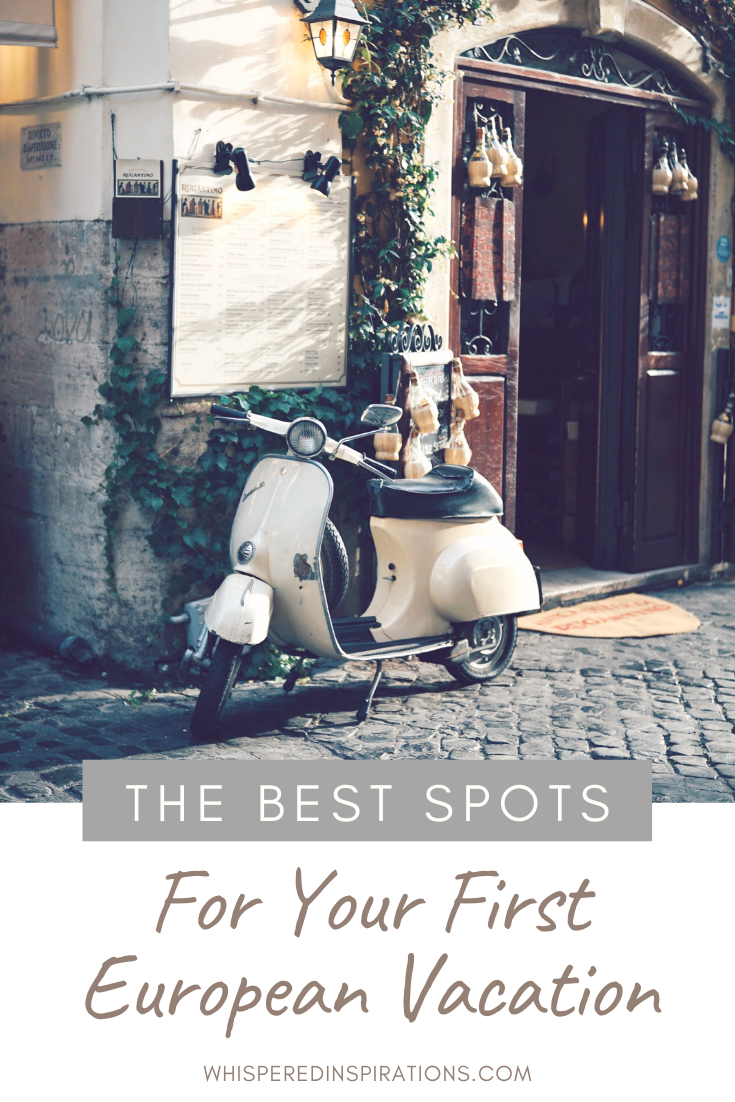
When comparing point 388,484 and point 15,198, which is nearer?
point 388,484

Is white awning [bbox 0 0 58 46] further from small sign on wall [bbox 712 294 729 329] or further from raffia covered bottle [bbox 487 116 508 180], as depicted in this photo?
small sign on wall [bbox 712 294 729 329]

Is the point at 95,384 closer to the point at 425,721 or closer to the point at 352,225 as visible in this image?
the point at 352,225

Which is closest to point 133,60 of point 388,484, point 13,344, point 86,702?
point 13,344

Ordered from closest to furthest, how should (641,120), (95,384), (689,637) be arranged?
(95,384) → (689,637) → (641,120)

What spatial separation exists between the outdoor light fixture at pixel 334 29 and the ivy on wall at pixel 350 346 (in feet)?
0.95

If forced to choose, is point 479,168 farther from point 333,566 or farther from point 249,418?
point 333,566

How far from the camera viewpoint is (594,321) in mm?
8398

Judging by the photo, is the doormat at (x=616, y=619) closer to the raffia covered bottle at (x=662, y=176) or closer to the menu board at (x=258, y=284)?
the menu board at (x=258, y=284)

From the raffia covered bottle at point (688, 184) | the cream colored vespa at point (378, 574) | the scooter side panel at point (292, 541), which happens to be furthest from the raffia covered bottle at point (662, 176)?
the scooter side panel at point (292, 541)

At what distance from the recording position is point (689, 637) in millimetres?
7008

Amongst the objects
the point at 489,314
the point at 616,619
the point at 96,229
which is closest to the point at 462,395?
the point at 489,314

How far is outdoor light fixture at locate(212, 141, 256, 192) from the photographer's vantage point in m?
5.71

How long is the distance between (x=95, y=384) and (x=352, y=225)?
152 centimetres

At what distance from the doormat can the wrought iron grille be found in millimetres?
3121
